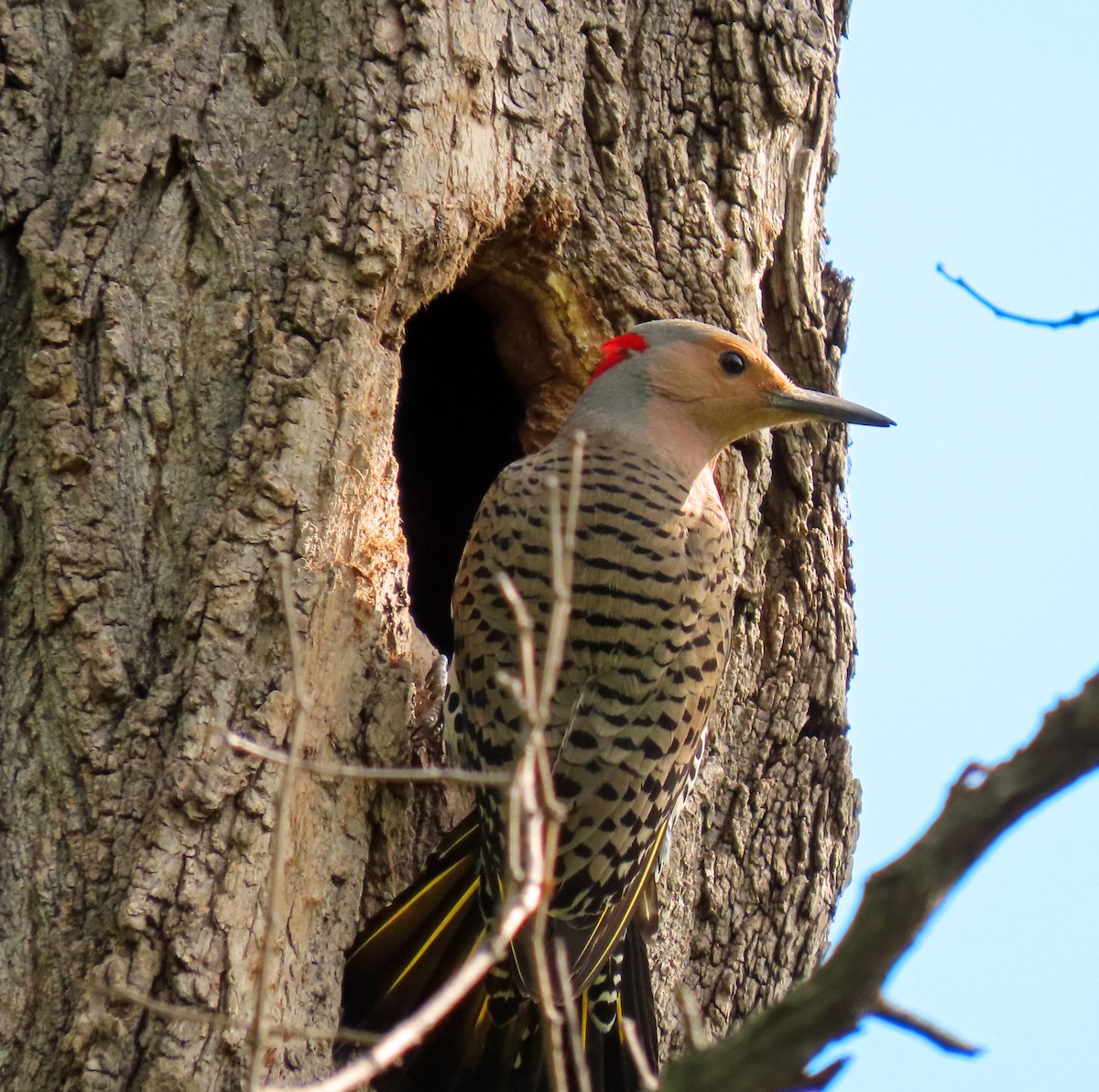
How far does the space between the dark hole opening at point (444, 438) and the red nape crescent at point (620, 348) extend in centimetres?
79

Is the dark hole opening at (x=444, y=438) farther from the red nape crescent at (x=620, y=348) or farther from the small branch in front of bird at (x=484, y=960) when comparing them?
the small branch in front of bird at (x=484, y=960)

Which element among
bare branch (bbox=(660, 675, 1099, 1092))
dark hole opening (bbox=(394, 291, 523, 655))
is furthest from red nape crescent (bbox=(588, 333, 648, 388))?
bare branch (bbox=(660, 675, 1099, 1092))

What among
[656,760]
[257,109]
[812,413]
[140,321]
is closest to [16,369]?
[140,321]

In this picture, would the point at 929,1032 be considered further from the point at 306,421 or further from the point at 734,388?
the point at 734,388

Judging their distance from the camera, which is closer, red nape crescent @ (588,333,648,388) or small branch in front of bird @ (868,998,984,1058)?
small branch in front of bird @ (868,998,984,1058)

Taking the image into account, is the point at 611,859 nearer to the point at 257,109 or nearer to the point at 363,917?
the point at 363,917

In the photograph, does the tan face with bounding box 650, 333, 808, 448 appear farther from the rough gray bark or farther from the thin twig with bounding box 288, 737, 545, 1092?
the thin twig with bounding box 288, 737, 545, 1092

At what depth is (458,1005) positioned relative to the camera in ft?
10.4

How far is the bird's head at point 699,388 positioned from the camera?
3.78 m

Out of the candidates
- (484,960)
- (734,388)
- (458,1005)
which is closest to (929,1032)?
(484,960)

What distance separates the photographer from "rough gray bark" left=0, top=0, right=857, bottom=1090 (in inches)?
110

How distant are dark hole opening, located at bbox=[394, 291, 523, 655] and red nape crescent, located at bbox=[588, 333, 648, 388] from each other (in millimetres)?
788

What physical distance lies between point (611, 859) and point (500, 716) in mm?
373

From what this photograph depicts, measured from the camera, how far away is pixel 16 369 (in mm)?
3170
